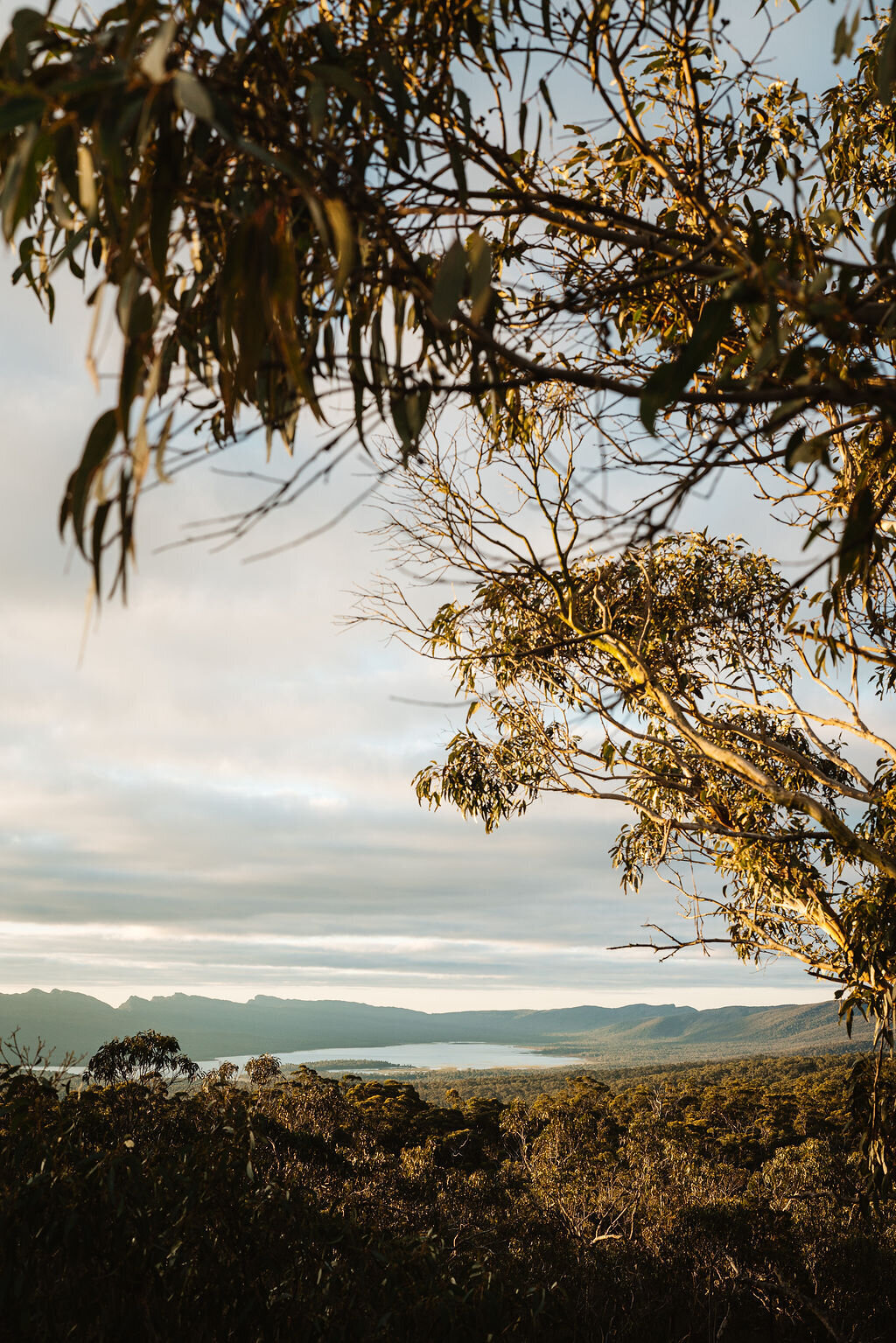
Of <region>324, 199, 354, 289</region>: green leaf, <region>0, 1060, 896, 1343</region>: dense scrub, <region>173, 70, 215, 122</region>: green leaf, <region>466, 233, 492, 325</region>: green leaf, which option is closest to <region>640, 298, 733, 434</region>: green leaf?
<region>466, 233, 492, 325</region>: green leaf

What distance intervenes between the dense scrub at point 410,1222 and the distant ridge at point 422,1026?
3672cm

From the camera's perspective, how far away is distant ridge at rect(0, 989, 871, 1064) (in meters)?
62.9

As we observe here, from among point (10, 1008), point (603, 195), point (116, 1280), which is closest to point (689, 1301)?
point (116, 1280)

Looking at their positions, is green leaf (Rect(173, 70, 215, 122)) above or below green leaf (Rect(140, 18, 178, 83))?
below

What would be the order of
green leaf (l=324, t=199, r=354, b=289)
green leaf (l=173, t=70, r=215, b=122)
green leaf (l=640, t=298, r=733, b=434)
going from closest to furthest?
green leaf (l=173, t=70, r=215, b=122) → green leaf (l=324, t=199, r=354, b=289) → green leaf (l=640, t=298, r=733, b=434)

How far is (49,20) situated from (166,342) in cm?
47

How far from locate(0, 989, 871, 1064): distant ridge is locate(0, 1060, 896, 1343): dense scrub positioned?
3672cm

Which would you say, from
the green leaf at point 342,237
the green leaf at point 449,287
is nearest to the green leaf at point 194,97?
the green leaf at point 342,237

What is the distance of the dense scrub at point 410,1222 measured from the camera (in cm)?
259

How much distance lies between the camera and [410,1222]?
20.0 ft

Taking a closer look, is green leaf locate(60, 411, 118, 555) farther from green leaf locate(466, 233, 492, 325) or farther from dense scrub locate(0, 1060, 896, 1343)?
dense scrub locate(0, 1060, 896, 1343)

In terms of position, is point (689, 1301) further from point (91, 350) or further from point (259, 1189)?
point (91, 350)

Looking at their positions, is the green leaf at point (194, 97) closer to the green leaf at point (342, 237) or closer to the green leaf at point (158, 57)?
the green leaf at point (158, 57)

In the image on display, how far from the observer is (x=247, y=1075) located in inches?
535
